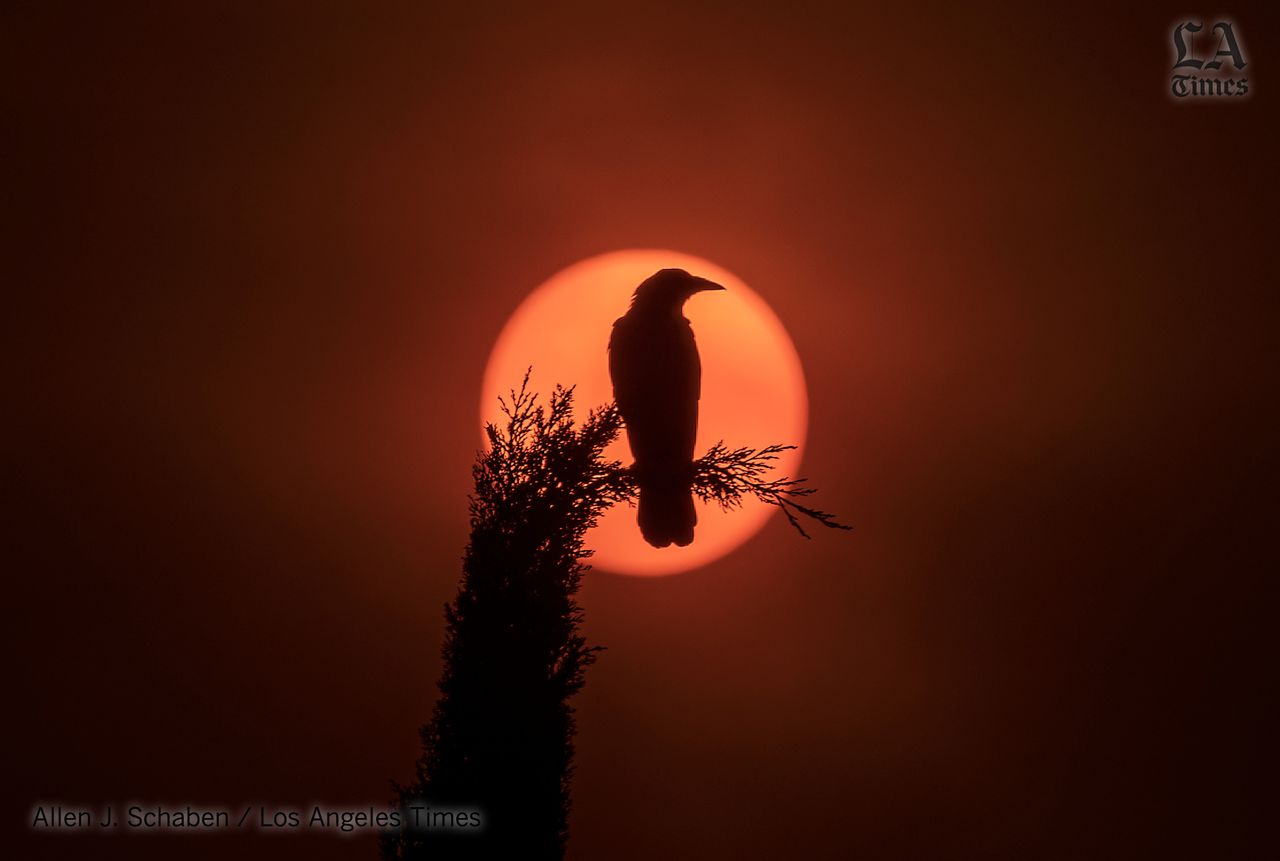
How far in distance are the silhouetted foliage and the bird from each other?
33.8 inches

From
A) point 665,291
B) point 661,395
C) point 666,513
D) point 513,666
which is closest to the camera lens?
point 513,666

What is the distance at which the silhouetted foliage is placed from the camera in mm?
2691

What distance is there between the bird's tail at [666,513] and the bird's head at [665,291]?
1133mm

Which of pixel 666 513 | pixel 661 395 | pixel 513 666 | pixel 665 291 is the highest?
pixel 665 291

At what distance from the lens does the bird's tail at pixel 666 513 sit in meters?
4.27

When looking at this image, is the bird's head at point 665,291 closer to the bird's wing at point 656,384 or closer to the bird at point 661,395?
the bird at point 661,395

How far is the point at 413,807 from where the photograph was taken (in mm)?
2725

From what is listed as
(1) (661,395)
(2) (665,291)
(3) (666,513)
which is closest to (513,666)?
(3) (666,513)

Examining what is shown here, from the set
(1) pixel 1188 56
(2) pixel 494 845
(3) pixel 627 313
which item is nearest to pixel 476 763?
(2) pixel 494 845

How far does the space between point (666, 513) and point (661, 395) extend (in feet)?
2.12

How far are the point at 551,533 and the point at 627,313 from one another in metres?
2.13

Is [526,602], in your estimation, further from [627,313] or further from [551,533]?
[627,313]

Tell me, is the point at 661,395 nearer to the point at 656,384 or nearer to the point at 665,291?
the point at 656,384

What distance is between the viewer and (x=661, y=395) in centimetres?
459
